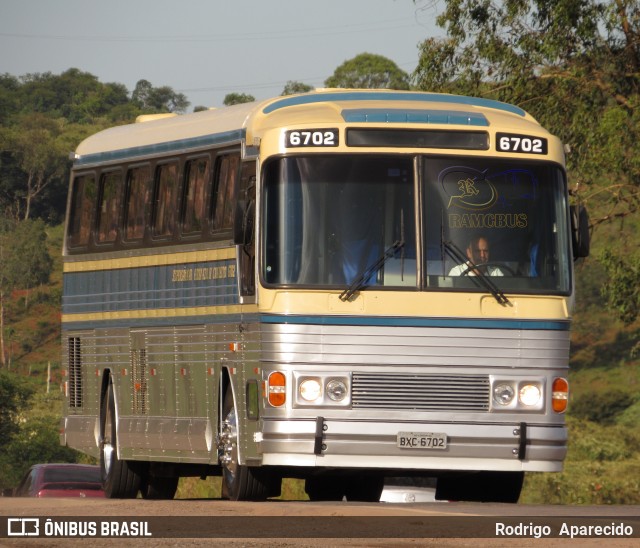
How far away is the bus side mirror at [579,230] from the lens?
608 inches

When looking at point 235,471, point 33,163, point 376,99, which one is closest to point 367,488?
point 235,471

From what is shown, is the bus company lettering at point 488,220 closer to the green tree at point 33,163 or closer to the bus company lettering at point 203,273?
the bus company lettering at point 203,273

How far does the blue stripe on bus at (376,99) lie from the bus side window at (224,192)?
2.15 ft

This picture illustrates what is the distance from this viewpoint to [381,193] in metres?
14.9

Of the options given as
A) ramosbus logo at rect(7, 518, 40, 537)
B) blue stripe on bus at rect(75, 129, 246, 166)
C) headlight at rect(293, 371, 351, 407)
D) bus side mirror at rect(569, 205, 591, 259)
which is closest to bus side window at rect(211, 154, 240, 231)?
blue stripe on bus at rect(75, 129, 246, 166)

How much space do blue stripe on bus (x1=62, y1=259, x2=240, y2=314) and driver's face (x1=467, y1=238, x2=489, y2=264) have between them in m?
2.09

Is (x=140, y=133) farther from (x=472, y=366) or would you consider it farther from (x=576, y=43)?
(x=576, y=43)

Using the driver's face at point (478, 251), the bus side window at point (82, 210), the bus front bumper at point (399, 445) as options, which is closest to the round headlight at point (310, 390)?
the bus front bumper at point (399, 445)

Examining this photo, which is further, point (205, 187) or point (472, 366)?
point (205, 187)

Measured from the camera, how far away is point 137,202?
18656 millimetres

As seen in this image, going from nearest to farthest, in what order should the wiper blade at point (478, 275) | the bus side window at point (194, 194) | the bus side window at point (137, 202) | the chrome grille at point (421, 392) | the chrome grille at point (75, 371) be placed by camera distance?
the chrome grille at point (421, 392) < the wiper blade at point (478, 275) < the bus side window at point (194, 194) < the bus side window at point (137, 202) < the chrome grille at point (75, 371)

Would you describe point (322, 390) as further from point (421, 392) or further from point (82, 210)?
point (82, 210)

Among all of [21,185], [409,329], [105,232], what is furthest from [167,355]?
[21,185]

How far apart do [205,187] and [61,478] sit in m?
9.39
